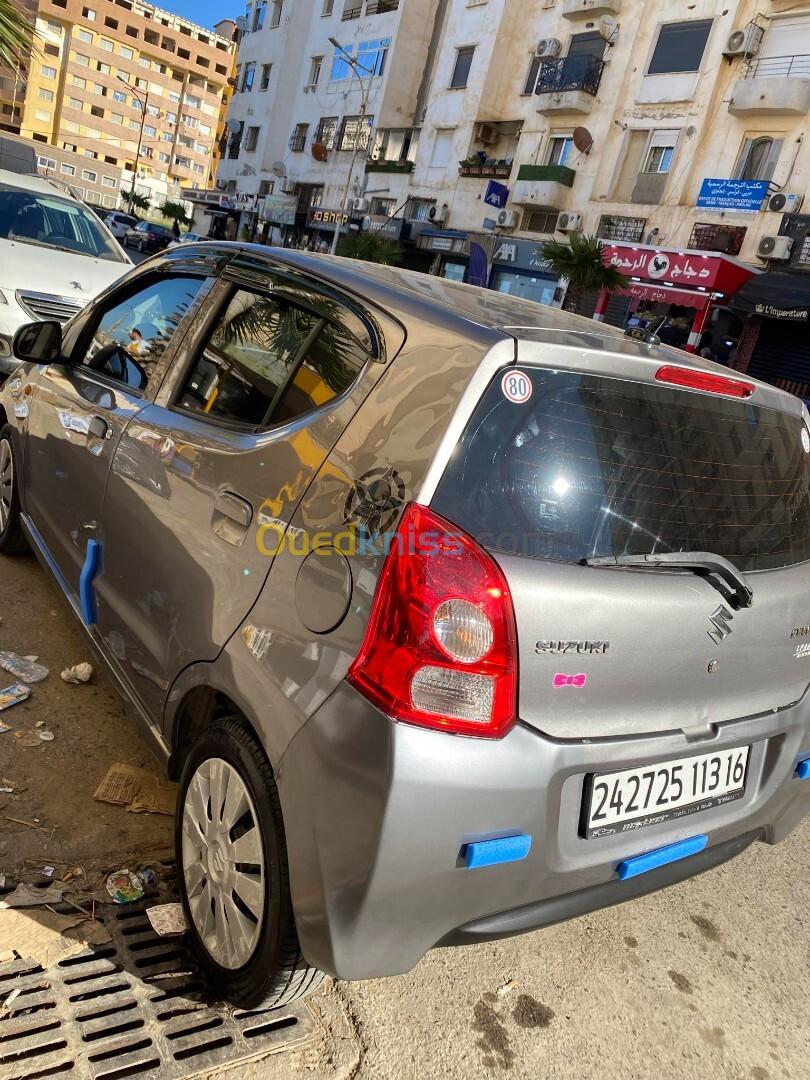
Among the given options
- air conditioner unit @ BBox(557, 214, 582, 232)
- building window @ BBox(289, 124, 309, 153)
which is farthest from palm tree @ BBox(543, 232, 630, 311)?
building window @ BBox(289, 124, 309, 153)

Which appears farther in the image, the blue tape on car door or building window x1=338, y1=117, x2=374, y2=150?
building window x1=338, y1=117, x2=374, y2=150

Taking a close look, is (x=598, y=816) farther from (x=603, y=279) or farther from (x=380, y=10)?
(x=380, y=10)

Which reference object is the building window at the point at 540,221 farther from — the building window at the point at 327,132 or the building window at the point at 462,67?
the building window at the point at 327,132

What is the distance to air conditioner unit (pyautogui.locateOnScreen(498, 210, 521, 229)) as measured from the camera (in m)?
28.5

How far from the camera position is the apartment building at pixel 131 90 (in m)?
85.3

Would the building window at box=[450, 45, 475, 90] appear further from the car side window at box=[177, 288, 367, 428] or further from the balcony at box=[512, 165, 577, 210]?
the car side window at box=[177, 288, 367, 428]

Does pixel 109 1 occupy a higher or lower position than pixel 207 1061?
higher

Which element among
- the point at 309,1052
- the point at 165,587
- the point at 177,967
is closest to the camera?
the point at 309,1052

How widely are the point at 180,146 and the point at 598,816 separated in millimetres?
108803

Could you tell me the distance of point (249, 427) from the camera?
7.26 feet

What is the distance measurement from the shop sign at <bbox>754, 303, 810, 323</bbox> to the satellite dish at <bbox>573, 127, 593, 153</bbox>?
1027 cm

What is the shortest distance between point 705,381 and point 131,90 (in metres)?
105

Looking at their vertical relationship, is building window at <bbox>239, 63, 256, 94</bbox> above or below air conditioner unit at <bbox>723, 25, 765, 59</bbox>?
above

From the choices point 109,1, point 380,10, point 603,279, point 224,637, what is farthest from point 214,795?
point 109,1
